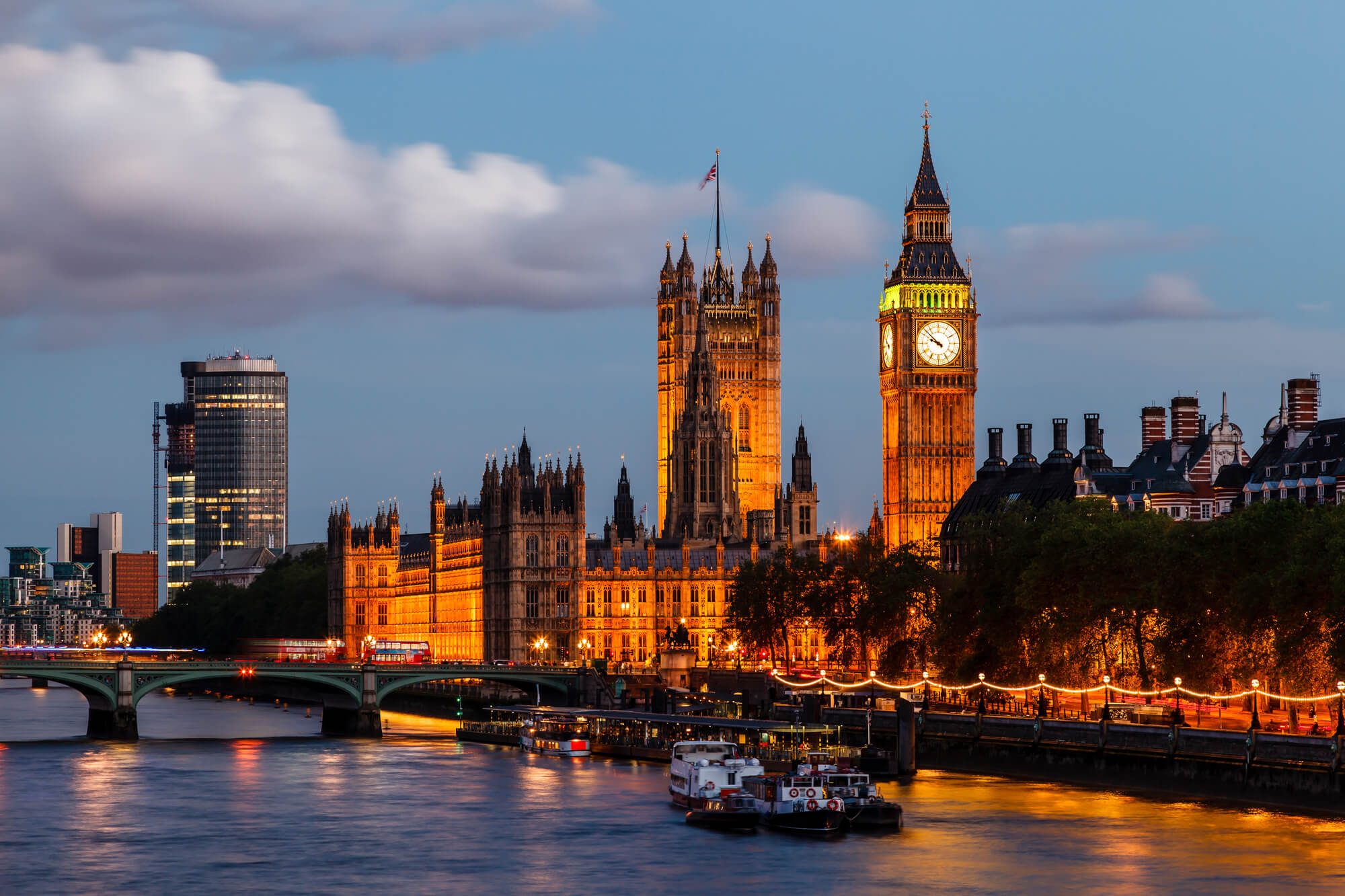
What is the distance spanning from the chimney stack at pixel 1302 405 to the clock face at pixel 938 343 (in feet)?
203

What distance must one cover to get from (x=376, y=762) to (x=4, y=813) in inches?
1001

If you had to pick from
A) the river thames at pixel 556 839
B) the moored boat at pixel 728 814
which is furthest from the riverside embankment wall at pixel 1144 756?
the moored boat at pixel 728 814

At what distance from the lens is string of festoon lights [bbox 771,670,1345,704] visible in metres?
90.2

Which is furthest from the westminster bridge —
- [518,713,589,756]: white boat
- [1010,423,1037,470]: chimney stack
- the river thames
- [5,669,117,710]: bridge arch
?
[1010,423,1037,470]: chimney stack

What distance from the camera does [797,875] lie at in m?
75.4

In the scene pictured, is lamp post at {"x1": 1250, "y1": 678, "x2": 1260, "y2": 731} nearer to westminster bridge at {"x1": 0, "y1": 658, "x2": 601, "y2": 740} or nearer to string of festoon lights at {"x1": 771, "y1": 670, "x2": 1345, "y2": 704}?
string of festoon lights at {"x1": 771, "y1": 670, "x2": 1345, "y2": 704}

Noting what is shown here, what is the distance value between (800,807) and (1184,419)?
56.8 meters

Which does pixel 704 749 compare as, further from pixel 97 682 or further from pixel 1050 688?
pixel 97 682

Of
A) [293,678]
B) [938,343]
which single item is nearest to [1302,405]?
[293,678]

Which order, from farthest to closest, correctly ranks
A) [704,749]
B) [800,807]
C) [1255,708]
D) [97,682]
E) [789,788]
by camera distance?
[97,682]
[704,749]
[1255,708]
[789,788]
[800,807]

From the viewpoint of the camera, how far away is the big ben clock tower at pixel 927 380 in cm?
18388

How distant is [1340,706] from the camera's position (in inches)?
3494

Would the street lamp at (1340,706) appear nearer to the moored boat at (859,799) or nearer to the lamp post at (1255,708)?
the lamp post at (1255,708)

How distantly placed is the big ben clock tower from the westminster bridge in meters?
43.1
